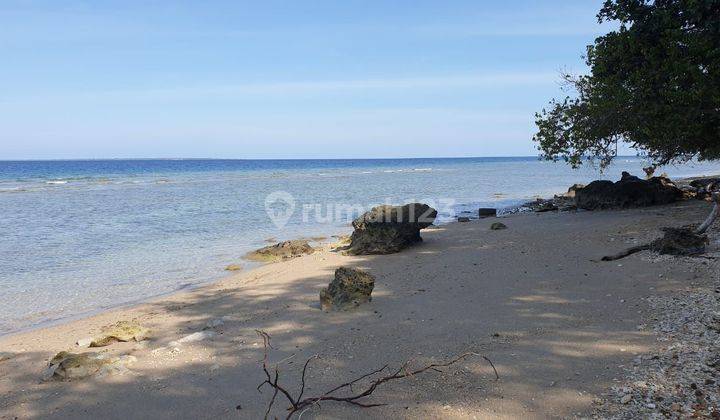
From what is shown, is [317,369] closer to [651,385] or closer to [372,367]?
[372,367]

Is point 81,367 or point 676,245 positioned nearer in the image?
point 81,367

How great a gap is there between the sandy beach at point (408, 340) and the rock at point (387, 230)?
136 cm

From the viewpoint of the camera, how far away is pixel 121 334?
5945mm

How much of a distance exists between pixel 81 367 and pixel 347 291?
299cm

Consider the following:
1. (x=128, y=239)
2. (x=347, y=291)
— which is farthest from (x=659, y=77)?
(x=128, y=239)

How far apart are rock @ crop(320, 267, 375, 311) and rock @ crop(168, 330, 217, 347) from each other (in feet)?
4.60

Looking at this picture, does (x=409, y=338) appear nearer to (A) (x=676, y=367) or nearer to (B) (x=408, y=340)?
(B) (x=408, y=340)

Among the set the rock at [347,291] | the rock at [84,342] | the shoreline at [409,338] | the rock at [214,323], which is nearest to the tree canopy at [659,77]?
the shoreline at [409,338]

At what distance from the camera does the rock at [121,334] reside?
5812mm

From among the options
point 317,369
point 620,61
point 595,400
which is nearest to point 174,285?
point 317,369

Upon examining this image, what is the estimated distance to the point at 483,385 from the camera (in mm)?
3873

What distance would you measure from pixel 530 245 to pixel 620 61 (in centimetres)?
420

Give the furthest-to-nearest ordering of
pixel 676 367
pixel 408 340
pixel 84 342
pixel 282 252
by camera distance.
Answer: pixel 282 252 < pixel 84 342 < pixel 408 340 < pixel 676 367

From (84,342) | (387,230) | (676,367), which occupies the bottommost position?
(84,342)
